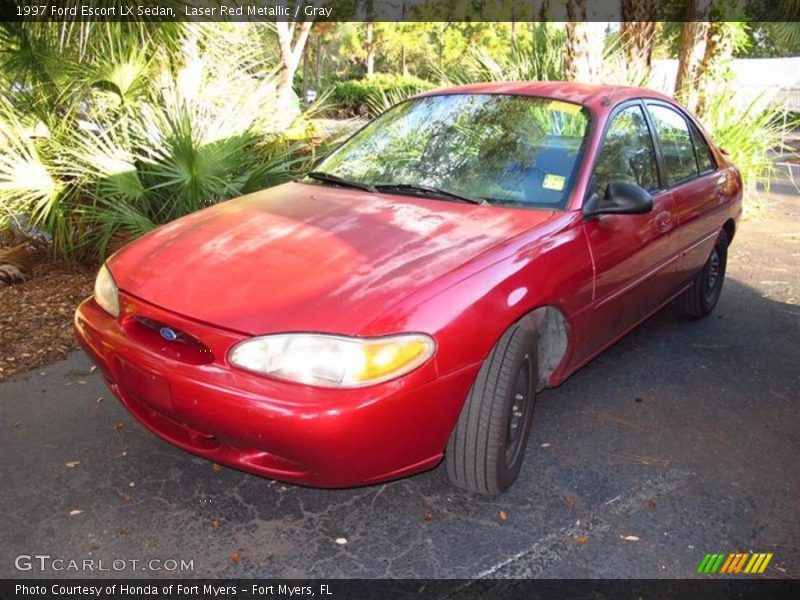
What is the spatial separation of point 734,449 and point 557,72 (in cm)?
596

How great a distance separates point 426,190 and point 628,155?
1176 mm

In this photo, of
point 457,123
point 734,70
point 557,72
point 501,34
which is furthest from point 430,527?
point 501,34

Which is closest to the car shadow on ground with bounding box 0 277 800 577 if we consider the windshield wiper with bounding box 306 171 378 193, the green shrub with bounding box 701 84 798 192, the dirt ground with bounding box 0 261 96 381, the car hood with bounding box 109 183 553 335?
the dirt ground with bounding box 0 261 96 381

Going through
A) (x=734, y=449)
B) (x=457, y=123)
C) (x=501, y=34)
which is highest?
(x=501, y=34)

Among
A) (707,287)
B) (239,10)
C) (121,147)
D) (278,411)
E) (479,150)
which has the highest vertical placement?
(239,10)

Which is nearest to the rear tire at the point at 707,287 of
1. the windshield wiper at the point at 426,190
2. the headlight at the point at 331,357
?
the windshield wiper at the point at 426,190

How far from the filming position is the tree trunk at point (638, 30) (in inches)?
366

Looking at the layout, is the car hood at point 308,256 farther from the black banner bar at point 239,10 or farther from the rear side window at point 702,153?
the black banner bar at point 239,10

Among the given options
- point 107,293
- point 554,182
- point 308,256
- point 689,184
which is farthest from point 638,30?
point 107,293

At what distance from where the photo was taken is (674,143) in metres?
4.23

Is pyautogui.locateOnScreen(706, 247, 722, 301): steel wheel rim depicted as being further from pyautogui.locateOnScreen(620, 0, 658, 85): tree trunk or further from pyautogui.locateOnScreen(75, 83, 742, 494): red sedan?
pyautogui.locateOnScreen(620, 0, 658, 85): tree trunk

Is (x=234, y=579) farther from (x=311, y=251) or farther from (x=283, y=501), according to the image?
(x=311, y=251)

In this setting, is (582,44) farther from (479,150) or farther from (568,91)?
(479,150)

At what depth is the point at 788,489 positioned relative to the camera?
9.88 ft
